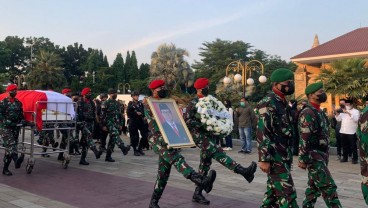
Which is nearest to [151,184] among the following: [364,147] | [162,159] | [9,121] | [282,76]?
[162,159]

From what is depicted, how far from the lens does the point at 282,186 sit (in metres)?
4.25

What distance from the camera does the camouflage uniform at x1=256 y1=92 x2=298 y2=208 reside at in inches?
168

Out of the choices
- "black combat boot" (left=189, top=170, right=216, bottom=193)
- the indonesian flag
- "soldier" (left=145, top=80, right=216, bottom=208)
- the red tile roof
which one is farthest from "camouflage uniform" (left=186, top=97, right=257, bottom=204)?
the red tile roof

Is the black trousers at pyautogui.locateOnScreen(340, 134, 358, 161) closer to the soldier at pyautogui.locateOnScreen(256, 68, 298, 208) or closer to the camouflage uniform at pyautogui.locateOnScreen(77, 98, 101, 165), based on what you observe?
the camouflage uniform at pyautogui.locateOnScreen(77, 98, 101, 165)

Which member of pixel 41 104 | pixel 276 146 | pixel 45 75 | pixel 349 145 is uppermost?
pixel 45 75

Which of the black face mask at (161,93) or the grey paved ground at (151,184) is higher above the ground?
the black face mask at (161,93)

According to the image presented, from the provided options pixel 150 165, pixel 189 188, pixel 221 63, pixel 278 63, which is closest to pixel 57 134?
pixel 150 165

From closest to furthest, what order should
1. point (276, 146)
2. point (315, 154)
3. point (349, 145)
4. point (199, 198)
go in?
point (276, 146) → point (315, 154) → point (199, 198) → point (349, 145)

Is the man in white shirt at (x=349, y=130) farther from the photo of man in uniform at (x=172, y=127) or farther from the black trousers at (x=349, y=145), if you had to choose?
the photo of man in uniform at (x=172, y=127)

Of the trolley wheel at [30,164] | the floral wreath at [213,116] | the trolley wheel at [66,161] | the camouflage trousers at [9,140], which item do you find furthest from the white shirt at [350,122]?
the camouflage trousers at [9,140]

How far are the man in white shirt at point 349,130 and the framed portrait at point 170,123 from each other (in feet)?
23.8

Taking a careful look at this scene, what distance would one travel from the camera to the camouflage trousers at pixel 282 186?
4.20 m

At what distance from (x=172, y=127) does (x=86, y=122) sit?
540 cm

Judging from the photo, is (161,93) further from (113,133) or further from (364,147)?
(113,133)
